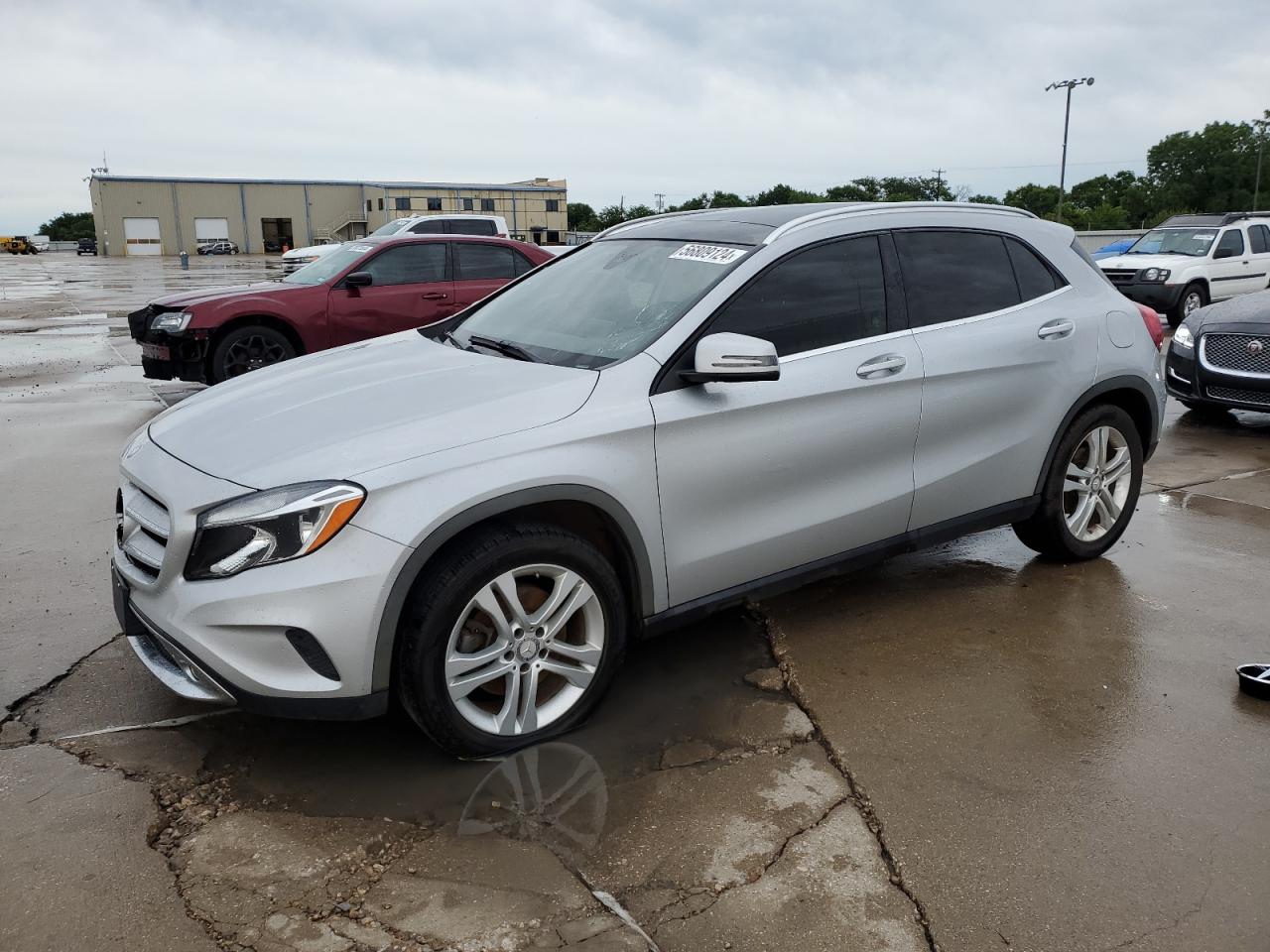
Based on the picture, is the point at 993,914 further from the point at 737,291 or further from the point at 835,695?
the point at 737,291

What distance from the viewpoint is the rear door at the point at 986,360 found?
413cm

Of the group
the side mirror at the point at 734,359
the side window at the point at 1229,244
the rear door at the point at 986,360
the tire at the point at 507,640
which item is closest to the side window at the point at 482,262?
the rear door at the point at 986,360

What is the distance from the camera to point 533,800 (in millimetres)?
3025

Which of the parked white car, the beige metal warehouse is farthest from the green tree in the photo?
the parked white car

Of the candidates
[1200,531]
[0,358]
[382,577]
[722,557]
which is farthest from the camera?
[0,358]

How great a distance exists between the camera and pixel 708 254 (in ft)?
12.6

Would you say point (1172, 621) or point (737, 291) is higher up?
point (737, 291)

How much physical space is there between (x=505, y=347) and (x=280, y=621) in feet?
4.82

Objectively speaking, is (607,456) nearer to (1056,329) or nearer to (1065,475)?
(1056,329)

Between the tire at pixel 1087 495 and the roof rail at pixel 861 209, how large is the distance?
1033 millimetres

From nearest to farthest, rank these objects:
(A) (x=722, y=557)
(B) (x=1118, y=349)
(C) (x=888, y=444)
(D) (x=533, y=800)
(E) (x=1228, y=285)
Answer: (D) (x=533, y=800)
(A) (x=722, y=557)
(C) (x=888, y=444)
(B) (x=1118, y=349)
(E) (x=1228, y=285)

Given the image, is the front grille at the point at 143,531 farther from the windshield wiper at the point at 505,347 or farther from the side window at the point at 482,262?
the side window at the point at 482,262

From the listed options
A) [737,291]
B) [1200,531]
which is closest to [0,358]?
[737,291]

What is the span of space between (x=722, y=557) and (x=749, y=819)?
93 centimetres
